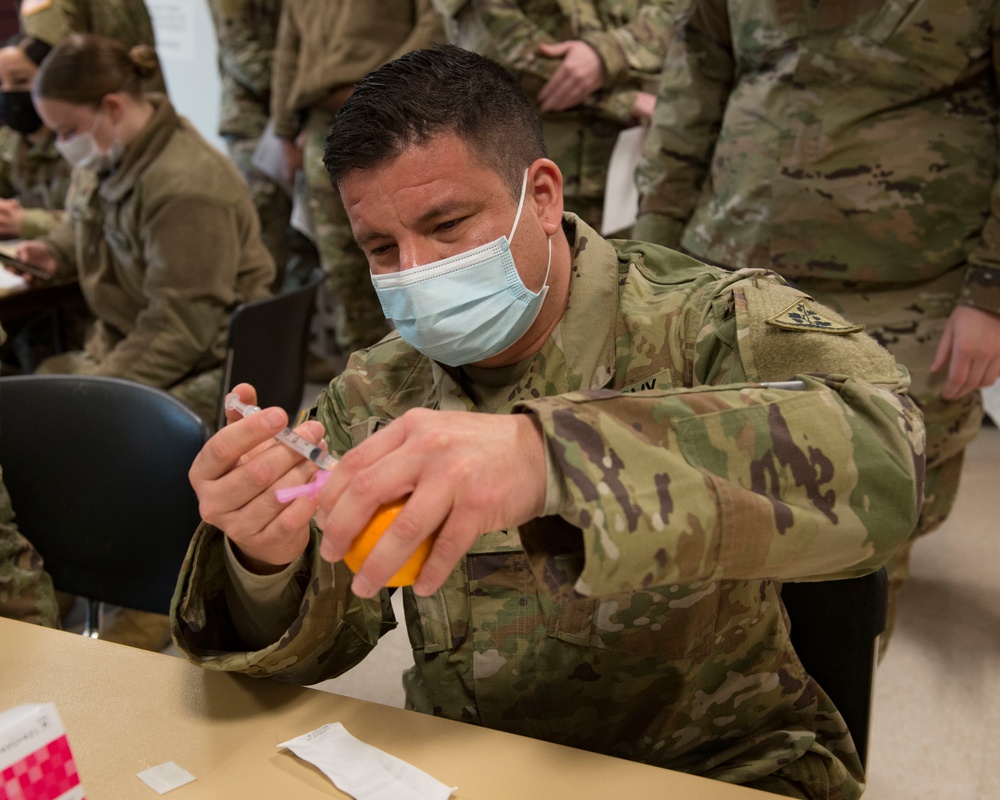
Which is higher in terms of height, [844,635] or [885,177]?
[885,177]

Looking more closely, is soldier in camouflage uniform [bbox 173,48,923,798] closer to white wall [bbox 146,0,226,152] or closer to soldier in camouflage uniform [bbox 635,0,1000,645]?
soldier in camouflage uniform [bbox 635,0,1000,645]

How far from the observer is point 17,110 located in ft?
11.1

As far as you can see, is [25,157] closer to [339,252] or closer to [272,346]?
[339,252]

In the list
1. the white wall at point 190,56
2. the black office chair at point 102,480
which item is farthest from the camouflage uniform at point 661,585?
the white wall at point 190,56

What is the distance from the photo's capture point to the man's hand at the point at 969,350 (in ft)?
5.66

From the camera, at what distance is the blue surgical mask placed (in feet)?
3.54

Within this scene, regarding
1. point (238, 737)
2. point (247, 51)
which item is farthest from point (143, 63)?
point (238, 737)

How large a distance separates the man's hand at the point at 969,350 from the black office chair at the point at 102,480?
53.8 inches

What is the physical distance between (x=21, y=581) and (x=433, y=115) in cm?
89

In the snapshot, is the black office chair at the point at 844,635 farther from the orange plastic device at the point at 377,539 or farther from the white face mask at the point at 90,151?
the white face mask at the point at 90,151

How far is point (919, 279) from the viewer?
1826mm

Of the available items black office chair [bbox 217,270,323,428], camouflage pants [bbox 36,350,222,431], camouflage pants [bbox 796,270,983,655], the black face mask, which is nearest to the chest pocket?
camouflage pants [bbox 796,270,983,655]

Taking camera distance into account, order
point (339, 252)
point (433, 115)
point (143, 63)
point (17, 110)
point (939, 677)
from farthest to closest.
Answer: point (339, 252)
point (17, 110)
point (143, 63)
point (939, 677)
point (433, 115)

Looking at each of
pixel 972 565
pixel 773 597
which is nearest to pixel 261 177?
pixel 972 565
